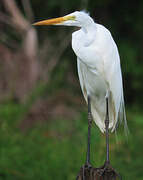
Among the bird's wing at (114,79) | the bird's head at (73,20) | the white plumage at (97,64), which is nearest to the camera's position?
the bird's head at (73,20)

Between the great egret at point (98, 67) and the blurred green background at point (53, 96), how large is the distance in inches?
40.6

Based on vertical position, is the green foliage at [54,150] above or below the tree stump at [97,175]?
below

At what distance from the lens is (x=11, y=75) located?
5973 millimetres

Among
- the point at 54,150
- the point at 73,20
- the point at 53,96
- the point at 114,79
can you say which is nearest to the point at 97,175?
the point at 114,79

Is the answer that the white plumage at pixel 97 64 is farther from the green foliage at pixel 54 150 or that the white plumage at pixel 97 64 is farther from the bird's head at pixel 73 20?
the green foliage at pixel 54 150

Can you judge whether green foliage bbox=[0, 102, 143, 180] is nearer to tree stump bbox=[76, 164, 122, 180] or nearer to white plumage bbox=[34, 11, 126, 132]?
white plumage bbox=[34, 11, 126, 132]

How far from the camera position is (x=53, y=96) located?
5.66 m

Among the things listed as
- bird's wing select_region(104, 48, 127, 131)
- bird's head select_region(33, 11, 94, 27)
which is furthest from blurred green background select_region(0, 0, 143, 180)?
bird's head select_region(33, 11, 94, 27)

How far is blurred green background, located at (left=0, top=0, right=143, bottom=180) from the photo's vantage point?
394 cm

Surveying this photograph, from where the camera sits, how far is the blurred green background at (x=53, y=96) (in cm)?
394

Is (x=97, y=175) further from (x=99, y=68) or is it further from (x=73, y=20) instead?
(x=73, y=20)

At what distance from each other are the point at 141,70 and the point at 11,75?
223 centimetres

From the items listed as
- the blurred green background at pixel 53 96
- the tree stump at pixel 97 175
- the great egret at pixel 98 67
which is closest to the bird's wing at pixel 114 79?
the great egret at pixel 98 67

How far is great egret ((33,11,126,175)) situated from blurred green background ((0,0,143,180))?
1032mm
